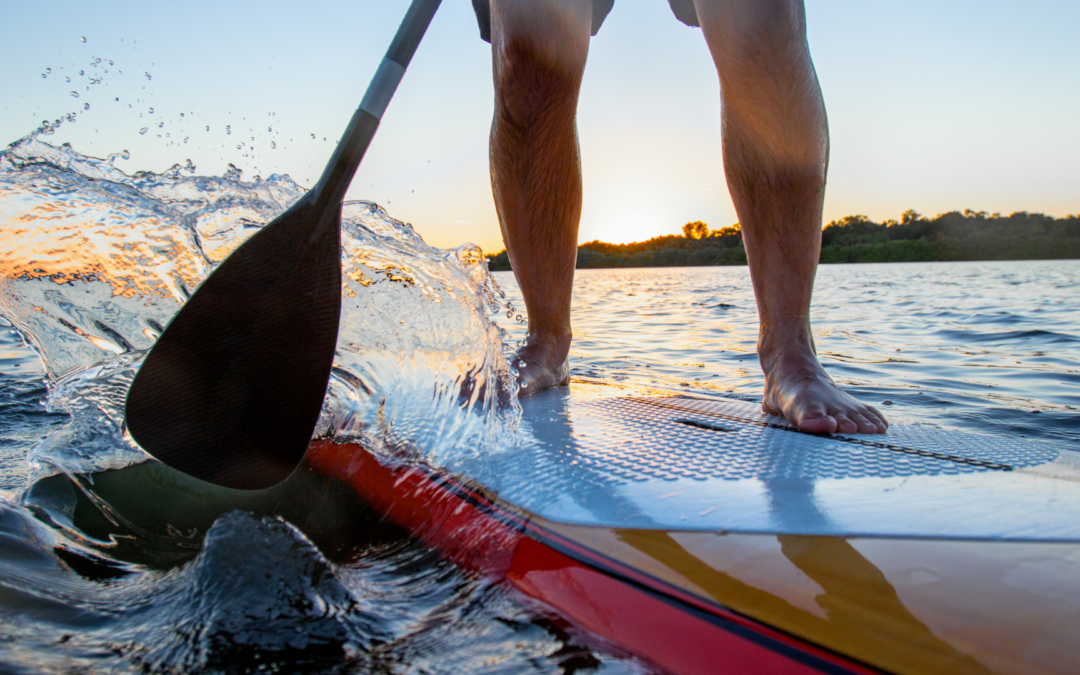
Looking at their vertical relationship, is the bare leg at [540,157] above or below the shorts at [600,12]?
below

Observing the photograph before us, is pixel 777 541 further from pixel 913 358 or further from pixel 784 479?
pixel 913 358

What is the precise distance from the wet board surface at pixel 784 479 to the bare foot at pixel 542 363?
0.33m

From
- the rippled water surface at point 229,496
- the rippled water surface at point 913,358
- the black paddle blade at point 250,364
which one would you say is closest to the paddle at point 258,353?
the black paddle blade at point 250,364

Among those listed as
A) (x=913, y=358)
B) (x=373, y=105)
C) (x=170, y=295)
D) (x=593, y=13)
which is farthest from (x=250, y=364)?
(x=913, y=358)

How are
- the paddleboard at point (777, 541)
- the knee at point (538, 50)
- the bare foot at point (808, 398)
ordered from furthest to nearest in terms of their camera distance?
the knee at point (538, 50), the bare foot at point (808, 398), the paddleboard at point (777, 541)

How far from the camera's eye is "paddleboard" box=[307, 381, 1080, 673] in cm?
57

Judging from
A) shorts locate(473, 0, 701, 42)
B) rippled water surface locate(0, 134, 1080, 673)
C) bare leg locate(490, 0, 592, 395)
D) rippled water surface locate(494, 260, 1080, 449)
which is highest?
shorts locate(473, 0, 701, 42)

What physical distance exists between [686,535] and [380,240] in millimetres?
1096

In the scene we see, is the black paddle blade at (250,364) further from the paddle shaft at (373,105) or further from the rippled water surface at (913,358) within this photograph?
the rippled water surface at (913,358)

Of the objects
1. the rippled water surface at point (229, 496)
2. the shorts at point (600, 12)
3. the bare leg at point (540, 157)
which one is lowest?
the rippled water surface at point (229, 496)

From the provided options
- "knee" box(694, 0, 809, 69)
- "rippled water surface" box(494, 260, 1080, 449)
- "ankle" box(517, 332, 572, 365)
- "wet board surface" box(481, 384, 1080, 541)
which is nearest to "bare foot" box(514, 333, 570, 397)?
"ankle" box(517, 332, 572, 365)

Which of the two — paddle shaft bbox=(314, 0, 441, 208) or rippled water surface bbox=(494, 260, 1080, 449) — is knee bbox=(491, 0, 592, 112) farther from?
rippled water surface bbox=(494, 260, 1080, 449)

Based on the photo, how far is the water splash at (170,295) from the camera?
1384 millimetres

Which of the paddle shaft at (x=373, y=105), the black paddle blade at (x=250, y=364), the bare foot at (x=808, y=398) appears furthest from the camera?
the bare foot at (x=808, y=398)
